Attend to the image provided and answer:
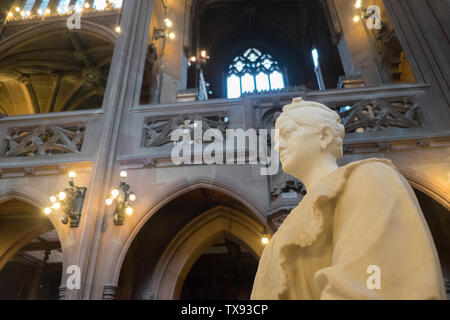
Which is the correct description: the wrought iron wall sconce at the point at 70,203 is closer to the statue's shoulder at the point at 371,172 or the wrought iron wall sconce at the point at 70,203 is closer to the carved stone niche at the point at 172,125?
the carved stone niche at the point at 172,125

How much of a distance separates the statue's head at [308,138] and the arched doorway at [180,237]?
4881 millimetres

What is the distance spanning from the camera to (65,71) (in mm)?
12047

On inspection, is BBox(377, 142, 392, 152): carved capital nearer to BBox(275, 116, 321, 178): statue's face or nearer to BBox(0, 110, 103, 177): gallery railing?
BBox(275, 116, 321, 178): statue's face

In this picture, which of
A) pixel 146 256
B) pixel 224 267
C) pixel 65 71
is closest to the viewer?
pixel 146 256

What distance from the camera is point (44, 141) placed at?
595 cm

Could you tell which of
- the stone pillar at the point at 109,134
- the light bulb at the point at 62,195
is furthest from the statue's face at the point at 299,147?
the light bulb at the point at 62,195

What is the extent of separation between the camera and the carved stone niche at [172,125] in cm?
552

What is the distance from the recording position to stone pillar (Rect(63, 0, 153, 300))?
4.36 meters

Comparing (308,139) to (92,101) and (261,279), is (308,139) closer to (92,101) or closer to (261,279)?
(261,279)

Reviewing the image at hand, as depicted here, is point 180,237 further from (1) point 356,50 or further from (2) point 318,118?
(1) point 356,50

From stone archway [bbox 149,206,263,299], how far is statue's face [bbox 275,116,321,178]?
548cm

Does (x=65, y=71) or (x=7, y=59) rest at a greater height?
(x=65, y=71)
